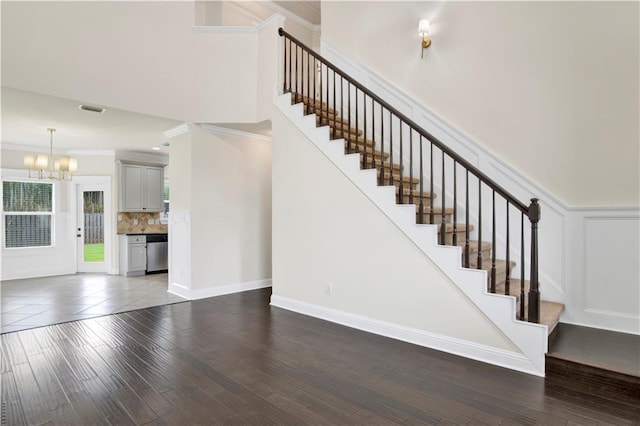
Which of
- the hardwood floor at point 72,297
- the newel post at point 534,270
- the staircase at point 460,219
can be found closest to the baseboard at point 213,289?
the hardwood floor at point 72,297

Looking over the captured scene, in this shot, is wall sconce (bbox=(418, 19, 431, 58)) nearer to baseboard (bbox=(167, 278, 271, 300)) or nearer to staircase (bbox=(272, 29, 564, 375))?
staircase (bbox=(272, 29, 564, 375))

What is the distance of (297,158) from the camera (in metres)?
4.49

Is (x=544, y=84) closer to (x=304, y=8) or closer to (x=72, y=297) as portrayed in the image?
(x=304, y=8)

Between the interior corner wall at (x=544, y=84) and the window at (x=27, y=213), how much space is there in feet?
24.5

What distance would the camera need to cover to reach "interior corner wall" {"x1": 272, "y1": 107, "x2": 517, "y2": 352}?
126 inches

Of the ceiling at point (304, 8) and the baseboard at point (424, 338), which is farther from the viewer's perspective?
the ceiling at point (304, 8)

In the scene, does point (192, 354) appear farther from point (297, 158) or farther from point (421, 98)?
point (421, 98)

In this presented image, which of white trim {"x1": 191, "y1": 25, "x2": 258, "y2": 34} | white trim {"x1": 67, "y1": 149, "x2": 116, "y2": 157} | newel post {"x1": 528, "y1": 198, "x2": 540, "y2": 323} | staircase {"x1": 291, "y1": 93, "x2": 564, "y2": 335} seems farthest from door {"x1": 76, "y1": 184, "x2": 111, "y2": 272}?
newel post {"x1": 528, "y1": 198, "x2": 540, "y2": 323}

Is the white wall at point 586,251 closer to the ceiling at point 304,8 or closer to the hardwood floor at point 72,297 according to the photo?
the hardwood floor at point 72,297

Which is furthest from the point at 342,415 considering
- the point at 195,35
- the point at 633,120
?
the point at 195,35

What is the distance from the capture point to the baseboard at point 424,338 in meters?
2.82

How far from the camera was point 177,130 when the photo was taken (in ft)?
18.0

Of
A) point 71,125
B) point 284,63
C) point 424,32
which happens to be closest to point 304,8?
point 284,63

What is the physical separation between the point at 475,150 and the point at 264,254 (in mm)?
3724
